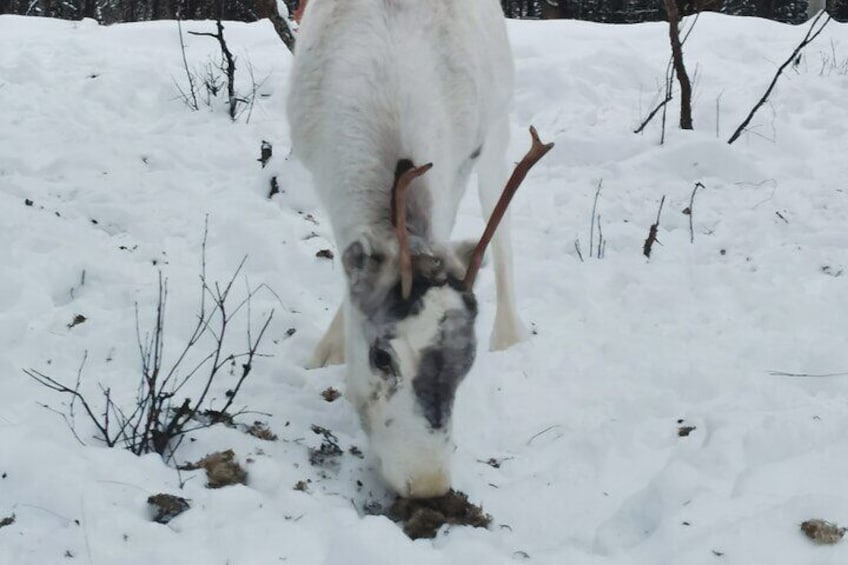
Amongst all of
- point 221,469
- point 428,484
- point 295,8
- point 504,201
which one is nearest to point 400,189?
point 504,201

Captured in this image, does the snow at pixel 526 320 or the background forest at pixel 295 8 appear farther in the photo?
the background forest at pixel 295 8

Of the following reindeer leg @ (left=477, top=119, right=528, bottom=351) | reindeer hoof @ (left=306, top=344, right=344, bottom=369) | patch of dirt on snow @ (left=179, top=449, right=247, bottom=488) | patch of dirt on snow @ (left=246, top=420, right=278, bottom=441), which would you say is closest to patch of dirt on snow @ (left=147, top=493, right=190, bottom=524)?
patch of dirt on snow @ (left=179, top=449, right=247, bottom=488)

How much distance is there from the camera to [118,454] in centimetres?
264

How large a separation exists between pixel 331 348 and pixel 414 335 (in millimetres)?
1364

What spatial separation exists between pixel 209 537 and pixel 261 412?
39.2 inches

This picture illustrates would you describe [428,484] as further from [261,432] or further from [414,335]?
[261,432]

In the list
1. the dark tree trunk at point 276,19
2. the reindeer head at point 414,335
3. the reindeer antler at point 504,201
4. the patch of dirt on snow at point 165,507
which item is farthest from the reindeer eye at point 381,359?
the dark tree trunk at point 276,19

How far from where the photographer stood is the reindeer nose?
263cm

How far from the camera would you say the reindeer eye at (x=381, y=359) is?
2.72 m

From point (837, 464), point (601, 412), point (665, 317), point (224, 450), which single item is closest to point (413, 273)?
point (224, 450)

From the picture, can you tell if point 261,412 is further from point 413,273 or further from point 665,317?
point 665,317

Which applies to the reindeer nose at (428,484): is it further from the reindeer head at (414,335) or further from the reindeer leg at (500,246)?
the reindeer leg at (500,246)

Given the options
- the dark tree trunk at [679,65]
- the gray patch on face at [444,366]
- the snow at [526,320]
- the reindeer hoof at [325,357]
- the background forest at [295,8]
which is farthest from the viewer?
the background forest at [295,8]

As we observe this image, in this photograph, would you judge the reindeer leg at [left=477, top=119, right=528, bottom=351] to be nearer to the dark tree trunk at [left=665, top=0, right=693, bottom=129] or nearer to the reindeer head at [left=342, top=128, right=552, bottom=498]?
the reindeer head at [left=342, top=128, right=552, bottom=498]
